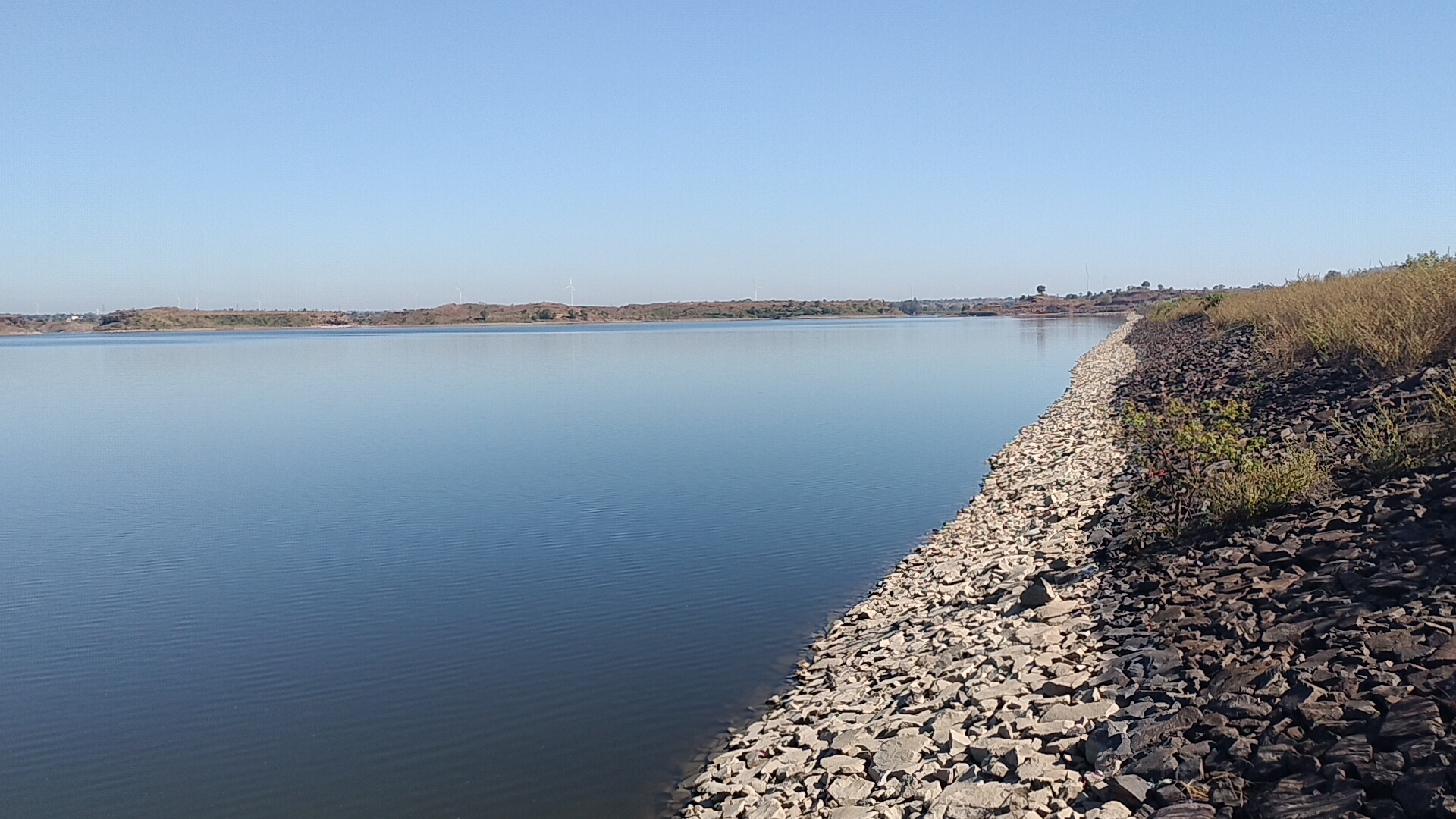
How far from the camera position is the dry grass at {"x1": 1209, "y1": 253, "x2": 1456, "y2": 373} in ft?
42.0

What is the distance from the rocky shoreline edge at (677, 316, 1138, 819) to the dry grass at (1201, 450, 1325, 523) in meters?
1.28

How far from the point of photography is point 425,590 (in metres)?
11.8

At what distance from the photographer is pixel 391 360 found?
6062cm

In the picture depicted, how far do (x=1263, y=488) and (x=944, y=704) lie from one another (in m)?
3.90

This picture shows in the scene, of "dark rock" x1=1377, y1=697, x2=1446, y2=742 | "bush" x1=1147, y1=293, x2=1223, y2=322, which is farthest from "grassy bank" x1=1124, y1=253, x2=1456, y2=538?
"bush" x1=1147, y1=293, x2=1223, y2=322

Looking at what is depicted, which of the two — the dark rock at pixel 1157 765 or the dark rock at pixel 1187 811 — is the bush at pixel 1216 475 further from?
the dark rock at pixel 1187 811

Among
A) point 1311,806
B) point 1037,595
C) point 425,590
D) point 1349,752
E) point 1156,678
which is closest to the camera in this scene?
point 1311,806

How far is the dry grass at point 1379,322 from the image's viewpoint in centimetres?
1280

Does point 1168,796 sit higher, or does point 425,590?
point 1168,796

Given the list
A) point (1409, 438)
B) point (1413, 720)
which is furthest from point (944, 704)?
point (1409, 438)

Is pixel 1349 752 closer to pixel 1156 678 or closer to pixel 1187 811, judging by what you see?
pixel 1187 811

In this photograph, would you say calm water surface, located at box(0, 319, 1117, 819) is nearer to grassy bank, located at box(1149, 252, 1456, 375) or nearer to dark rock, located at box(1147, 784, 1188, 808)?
dark rock, located at box(1147, 784, 1188, 808)

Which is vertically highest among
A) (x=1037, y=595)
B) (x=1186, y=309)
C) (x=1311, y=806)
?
(x=1186, y=309)

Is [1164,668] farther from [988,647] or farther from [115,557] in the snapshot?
[115,557]
